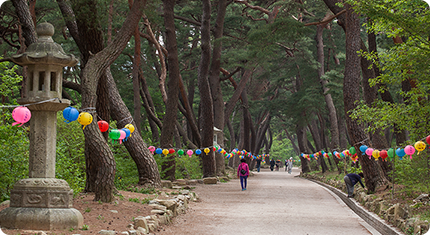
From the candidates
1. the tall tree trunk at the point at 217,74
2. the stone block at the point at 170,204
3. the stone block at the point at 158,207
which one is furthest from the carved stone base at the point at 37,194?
the tall tree trunk at the point at 217,74

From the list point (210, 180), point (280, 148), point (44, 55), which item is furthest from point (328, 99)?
point (280, 148)

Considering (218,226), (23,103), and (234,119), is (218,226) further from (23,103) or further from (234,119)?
(234,119)

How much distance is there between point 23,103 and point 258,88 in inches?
1378

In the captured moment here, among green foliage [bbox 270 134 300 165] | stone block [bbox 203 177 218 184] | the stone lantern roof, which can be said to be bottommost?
stone block [bbox 203 177 218 184]

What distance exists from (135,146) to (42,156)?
7.45 m

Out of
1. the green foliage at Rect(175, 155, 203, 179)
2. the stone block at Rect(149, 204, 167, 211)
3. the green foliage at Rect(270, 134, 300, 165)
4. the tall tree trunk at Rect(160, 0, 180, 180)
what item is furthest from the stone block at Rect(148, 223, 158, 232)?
the green foliage at Rect(270, 134, 300, 165)

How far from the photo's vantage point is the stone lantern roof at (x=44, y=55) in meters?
6.82

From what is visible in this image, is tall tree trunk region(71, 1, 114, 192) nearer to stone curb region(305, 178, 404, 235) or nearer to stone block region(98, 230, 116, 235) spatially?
stone block region(98, 230, 116, 235)

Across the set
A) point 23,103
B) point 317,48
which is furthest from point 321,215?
point 317,48

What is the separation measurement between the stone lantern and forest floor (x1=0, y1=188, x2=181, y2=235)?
200 millimetres

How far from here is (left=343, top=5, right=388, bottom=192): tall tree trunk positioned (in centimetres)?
1431

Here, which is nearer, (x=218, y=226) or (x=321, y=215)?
(x=218, y=226)

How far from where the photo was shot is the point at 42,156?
680 centimetres

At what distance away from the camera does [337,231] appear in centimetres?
919
